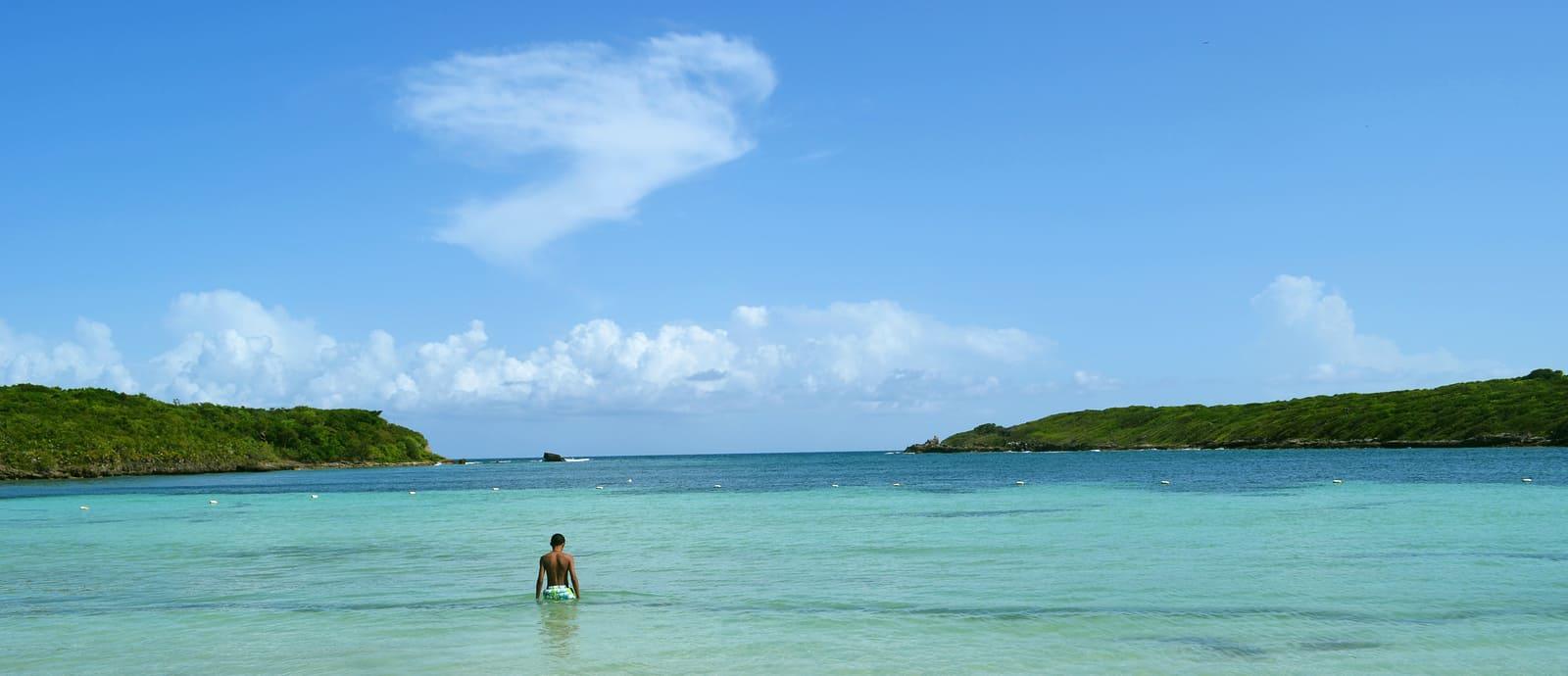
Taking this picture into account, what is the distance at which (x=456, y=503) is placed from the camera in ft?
241

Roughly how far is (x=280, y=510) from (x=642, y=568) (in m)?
44.1

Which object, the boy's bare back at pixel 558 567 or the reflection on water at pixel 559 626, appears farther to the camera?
the boy's bare back at pixel 558 567

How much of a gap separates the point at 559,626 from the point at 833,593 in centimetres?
689

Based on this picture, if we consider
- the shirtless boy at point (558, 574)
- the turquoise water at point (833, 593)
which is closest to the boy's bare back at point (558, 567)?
the shirtless boy at point (558, 574)

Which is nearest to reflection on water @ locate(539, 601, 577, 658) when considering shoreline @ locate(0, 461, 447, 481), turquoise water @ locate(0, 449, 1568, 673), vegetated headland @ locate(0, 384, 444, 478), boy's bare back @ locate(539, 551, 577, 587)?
turquoise water @ locate(0, 449, 1568, 673)

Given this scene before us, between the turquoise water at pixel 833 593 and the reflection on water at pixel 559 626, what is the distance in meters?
0.11

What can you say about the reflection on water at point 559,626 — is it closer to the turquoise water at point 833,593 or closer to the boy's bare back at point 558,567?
the turquoise water at point 833,593

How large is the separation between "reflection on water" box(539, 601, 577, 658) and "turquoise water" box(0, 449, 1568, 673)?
110 mm

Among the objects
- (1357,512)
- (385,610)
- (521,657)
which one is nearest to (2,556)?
(385,610)

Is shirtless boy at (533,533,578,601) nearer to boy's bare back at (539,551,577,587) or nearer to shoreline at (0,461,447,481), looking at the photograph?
boy's bare back at (539,551,577,587)

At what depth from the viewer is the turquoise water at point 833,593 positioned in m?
18.3

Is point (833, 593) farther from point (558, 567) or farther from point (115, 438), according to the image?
point (115, 438)

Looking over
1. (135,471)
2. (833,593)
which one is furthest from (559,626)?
(135,471)

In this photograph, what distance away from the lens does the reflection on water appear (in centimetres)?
Result: 1936
